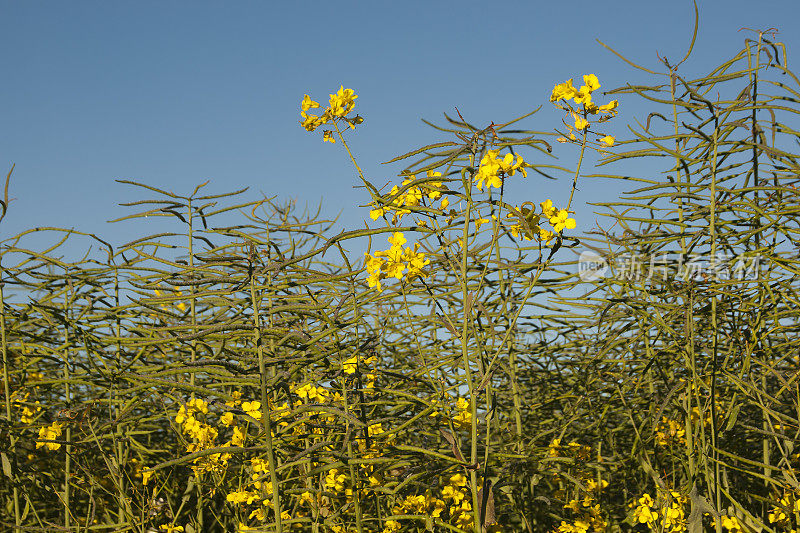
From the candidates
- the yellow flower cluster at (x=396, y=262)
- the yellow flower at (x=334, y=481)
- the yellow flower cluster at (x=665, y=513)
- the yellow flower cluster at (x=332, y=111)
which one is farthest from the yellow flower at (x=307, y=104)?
the yellow flower cluster at (x=665, y=513)

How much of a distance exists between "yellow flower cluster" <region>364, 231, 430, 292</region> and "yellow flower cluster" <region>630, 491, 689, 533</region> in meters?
1.42

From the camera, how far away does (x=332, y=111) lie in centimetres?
231

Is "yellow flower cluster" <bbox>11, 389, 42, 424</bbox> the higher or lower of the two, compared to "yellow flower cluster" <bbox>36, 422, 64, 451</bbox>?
higher

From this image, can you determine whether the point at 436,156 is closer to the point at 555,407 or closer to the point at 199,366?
the point at 199,366

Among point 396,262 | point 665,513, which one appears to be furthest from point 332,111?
point 665,513

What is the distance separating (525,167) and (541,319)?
4.08ft

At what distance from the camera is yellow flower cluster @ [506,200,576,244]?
1882 mm

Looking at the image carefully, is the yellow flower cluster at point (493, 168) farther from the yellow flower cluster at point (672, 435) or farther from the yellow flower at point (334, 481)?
the yellow flower cluster at point (672, 435)

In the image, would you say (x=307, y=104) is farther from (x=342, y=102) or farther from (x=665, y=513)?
(x=665, y=513)

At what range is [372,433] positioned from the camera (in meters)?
2.54

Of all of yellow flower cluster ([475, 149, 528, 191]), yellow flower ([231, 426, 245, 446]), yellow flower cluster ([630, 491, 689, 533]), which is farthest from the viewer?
yellow flower cluster ([630, 491, 689, 533])

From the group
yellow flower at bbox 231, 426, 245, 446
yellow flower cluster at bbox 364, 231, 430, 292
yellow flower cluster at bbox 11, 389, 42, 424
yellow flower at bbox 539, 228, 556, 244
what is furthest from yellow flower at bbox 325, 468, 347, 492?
yellow flower cluster at bbox 11, 389, 42, 424

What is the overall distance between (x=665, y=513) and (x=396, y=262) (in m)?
1.51

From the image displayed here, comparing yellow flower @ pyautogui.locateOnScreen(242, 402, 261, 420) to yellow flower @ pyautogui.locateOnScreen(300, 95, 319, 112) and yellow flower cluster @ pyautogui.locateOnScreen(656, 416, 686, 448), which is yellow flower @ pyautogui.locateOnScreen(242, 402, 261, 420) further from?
yellow flower cluster @ pyautogui.locateOnScreen(656, 416, 686, 448)
